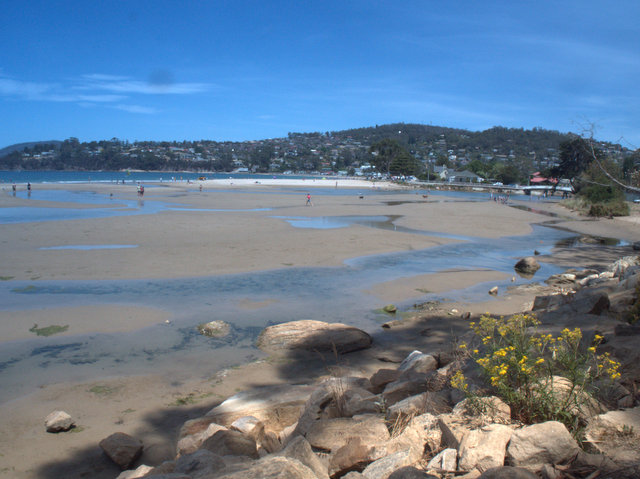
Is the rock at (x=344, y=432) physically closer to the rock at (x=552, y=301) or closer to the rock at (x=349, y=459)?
the rock at (x=349, y=459)

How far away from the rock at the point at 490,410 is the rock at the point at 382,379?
184cm

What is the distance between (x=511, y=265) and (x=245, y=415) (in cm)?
1499

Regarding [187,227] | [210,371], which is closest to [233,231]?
[187,227]

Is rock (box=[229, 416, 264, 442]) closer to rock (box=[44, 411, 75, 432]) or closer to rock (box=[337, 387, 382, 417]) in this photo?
rock (box=[337, 387, 382, 417])

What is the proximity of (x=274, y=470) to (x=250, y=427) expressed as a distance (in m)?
1.72

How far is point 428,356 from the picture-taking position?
669 centimetres

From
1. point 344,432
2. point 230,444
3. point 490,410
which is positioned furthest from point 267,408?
point 490,410

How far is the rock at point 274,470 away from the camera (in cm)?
319

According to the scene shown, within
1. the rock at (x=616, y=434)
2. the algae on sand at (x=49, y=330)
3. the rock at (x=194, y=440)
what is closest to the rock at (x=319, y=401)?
the rock at (x=194, y=440)

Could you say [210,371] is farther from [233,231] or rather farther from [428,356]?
[233,231]

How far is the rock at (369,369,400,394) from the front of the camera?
6.03 meters

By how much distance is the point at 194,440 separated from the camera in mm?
4914

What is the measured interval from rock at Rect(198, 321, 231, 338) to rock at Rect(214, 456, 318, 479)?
623 centimetres

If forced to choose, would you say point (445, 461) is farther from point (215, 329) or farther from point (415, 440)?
point (215, 329)
